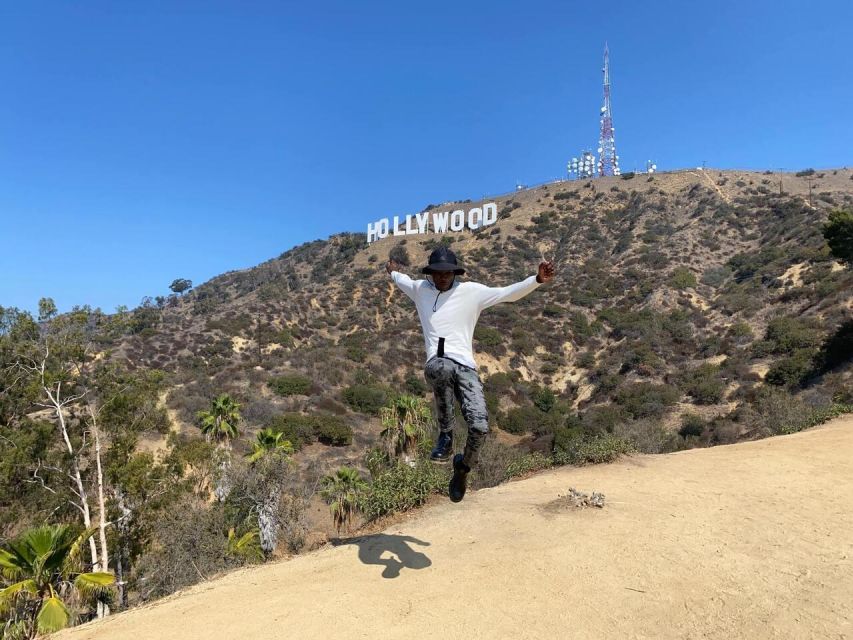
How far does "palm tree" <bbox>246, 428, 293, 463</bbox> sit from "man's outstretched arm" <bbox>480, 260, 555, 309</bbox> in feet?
54.7

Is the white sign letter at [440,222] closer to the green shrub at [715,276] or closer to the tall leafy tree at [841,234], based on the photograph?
the green shrub at [715,276]

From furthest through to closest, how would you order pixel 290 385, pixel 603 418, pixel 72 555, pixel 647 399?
pixel 290 385 → pixel 647 399 → pixel 603 418 → pixel 72 555

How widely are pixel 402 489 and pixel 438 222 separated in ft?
243

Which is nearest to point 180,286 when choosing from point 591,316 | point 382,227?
point 382,227

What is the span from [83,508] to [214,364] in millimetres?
34312

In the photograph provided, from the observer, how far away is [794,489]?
898 centimetres

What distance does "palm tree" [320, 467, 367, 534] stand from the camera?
1797 cm

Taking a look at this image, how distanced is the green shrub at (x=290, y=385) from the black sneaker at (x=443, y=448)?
33728 mm

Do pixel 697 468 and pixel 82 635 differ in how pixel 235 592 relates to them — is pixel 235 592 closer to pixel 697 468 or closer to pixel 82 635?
pixel 82 635

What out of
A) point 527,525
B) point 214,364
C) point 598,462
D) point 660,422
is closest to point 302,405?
point 214,364

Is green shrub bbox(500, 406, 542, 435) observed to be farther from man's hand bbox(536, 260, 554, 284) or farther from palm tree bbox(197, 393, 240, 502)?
man's hand bbox(536, 260, 554, 284)

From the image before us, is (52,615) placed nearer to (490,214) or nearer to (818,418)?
(818,418)

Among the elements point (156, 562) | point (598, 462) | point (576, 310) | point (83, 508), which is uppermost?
point (576, 310)

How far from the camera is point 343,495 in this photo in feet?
60.1
